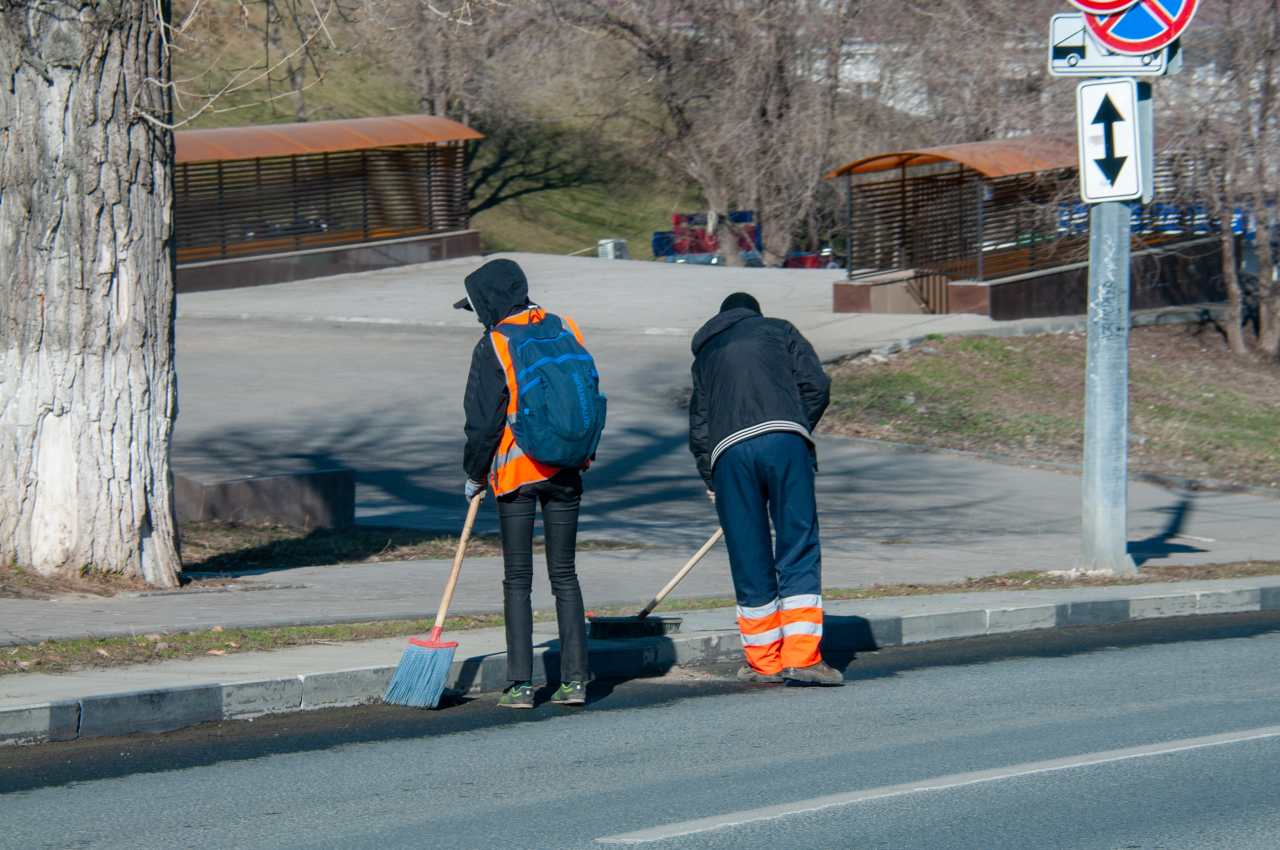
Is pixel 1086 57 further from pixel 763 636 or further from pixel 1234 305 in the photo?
pixel 1234 305

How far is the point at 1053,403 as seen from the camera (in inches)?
693

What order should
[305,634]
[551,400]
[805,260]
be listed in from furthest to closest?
[805,260] → [305,634] → [551,400]

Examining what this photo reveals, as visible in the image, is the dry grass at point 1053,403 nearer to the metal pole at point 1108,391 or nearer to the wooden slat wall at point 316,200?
the metal pole at point 1108,391

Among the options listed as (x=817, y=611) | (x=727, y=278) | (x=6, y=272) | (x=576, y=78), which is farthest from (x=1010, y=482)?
(x=576, y=78)

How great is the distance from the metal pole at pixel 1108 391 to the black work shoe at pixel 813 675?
360 cm

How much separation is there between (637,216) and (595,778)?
1631 inches

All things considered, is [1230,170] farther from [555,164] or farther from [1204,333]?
[555,164]

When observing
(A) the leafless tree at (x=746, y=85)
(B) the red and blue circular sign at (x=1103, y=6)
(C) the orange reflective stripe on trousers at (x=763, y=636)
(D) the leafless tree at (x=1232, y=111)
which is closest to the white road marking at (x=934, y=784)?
(C) the orange reflective stripe on trousers at (x=763, y=636)

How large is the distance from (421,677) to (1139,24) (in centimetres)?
628

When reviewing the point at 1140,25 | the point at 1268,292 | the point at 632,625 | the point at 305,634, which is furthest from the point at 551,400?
the point at 1268,292

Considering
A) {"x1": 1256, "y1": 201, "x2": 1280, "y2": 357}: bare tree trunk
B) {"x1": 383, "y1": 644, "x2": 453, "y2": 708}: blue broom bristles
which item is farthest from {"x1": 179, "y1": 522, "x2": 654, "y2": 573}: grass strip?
{"x1": 1256, "y1": 201, "x2": 1280, "y2": 357}: bare tree trunk

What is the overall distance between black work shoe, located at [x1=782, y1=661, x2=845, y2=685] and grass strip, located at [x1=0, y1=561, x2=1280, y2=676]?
1.38 metres

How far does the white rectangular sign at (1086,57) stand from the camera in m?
8.89

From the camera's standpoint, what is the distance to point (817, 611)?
612 cm
